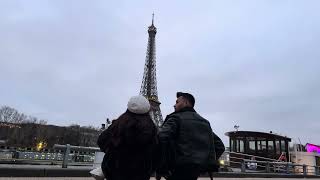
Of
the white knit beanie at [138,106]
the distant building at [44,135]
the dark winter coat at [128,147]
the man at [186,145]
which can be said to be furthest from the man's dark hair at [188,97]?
the distant building at [44,135]

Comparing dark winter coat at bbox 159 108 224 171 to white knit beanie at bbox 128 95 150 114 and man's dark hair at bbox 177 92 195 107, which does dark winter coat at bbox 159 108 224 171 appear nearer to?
man's dark hair at bbox 177 92 195 107

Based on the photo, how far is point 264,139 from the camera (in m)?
23.3

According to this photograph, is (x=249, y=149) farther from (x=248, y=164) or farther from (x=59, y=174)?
(x=59, y=174)

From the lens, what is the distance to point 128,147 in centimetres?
393

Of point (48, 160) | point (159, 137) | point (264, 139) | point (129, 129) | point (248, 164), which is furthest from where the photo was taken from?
point (264, 139)

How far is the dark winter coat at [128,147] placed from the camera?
3.89 meters

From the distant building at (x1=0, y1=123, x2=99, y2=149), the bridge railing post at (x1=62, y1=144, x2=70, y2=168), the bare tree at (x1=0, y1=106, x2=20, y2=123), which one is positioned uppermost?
the bare tree at (x1=0, y1=106, x2=20, y2=123)

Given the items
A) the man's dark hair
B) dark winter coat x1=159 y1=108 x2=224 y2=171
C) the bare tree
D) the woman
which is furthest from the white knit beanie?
the bare tree

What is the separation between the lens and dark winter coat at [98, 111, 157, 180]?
3.89 meters

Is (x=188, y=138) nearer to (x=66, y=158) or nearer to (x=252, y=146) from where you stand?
(x=66, y=158)

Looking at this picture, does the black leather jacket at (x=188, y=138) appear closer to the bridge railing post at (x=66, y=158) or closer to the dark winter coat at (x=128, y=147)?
the dark winter coat at (x=128, y=147)

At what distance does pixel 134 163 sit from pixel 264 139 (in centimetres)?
2037

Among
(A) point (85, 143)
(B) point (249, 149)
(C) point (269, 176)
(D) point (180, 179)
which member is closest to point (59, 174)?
(D) point (180, 179)

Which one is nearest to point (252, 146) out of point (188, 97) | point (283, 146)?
point (283, 146)
